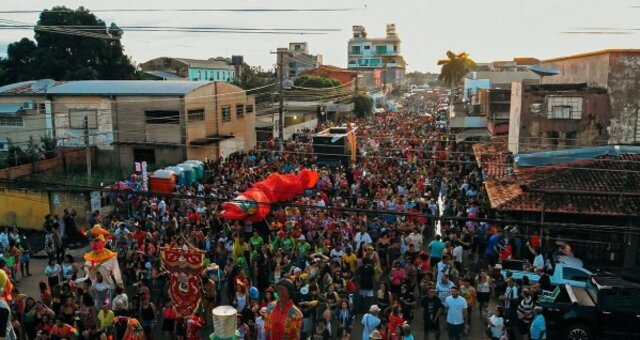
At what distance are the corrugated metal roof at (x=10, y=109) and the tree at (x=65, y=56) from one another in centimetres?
1403

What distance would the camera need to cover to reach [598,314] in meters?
11.3

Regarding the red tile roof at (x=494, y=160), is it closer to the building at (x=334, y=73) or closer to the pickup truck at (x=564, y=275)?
the pickup truck at (x=564, y=275)

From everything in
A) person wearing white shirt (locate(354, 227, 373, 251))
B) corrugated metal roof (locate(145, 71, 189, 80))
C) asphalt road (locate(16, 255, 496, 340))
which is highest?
corrugated metal roof (locate(145, 71, 189, 80))

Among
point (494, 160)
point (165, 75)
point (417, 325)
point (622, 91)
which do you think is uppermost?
point (165, 75)

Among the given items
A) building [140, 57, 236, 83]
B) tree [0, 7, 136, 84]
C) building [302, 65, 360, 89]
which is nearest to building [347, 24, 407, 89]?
building [302, 65, 360, 89]

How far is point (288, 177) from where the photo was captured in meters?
20.2

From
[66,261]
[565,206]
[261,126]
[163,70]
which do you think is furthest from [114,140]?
[163,70]

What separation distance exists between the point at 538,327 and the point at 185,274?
6290 millimetres

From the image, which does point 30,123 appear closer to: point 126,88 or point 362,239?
point 126,88

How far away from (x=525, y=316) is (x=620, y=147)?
11735 millimetres

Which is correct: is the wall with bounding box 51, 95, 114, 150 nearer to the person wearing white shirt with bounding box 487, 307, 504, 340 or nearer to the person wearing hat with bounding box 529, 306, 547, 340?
the person wearing white shirt with bounding box 487, 307, 504, 340

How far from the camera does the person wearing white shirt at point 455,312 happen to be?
10922 mm

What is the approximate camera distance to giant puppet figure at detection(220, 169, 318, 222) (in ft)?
53.1

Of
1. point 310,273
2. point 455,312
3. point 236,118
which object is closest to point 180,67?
point 236,118
